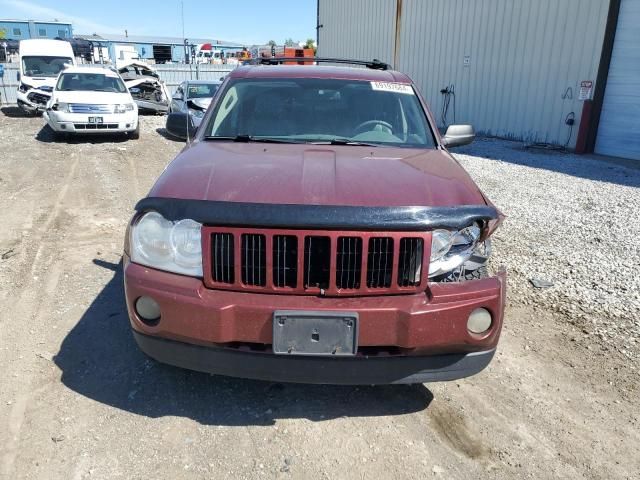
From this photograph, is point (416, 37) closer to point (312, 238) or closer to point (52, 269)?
point (52, 269)

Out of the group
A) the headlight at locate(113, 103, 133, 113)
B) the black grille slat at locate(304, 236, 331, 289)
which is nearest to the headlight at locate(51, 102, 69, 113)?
the headlight at locate(113, 103, 133, 113)

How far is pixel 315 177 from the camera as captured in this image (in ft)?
8.64

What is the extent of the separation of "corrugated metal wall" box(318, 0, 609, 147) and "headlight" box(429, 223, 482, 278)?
37.9 feet

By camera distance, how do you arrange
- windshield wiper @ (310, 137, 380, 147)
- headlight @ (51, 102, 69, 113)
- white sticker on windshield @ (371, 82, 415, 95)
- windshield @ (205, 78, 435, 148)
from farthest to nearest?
headlight @ (51, 102, 69, 113)
white sticker on windshield @ (371, 82, 415, 95)
windshield @ (205, 78, 435, 148)
windshield wiper @ (310, 137, 380, 147)

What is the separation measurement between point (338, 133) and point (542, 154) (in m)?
9.82

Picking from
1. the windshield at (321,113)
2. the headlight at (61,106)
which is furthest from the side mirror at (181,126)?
the headlight at (61,106)

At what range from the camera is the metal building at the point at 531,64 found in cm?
1159

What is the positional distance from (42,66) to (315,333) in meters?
19.1

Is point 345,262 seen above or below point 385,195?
below

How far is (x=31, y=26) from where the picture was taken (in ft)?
198

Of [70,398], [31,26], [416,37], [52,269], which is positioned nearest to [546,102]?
[416,37]

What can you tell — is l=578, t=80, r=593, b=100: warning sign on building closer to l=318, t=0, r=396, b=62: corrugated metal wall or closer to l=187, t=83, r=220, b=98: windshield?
l=318, t=0, r=396, b=62: corrugated metal wall

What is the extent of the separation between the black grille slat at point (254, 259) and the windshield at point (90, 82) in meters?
12.2

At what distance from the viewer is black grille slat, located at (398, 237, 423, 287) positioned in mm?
2375
